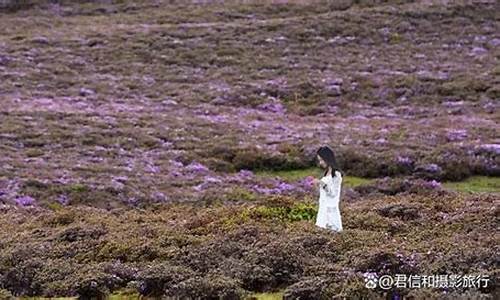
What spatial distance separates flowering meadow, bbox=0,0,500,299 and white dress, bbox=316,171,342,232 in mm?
537

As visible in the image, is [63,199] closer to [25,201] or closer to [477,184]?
[25,201]

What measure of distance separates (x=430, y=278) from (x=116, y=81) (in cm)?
4403

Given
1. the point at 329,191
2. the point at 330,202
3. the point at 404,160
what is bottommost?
the point at 404,160

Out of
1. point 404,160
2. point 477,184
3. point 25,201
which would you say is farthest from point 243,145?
point 25,201

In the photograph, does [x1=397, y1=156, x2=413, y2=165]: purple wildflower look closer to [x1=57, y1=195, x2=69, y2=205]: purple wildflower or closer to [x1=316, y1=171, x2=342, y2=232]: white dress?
[x1=57, y1=195, x2=69, y2=205]: purple wildflower

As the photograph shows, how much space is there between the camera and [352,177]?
3444 cm

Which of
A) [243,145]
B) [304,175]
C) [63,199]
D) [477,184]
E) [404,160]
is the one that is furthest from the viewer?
[243,145]

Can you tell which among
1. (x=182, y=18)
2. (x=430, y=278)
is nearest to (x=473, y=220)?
(x=430, y=278)

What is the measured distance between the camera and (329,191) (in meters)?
16.9

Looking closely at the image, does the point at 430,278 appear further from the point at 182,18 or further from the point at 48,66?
the point at 182,18

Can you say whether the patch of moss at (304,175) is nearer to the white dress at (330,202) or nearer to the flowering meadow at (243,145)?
the flowering meadow at (243,145)

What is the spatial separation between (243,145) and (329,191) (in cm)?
2100

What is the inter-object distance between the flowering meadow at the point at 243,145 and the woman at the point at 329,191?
0.57 metres

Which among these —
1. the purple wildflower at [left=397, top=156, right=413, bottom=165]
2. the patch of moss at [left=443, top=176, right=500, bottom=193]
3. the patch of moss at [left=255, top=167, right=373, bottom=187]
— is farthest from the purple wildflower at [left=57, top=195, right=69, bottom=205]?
the patch of moss at [left=443, top=176, right=500, bottom=193]
